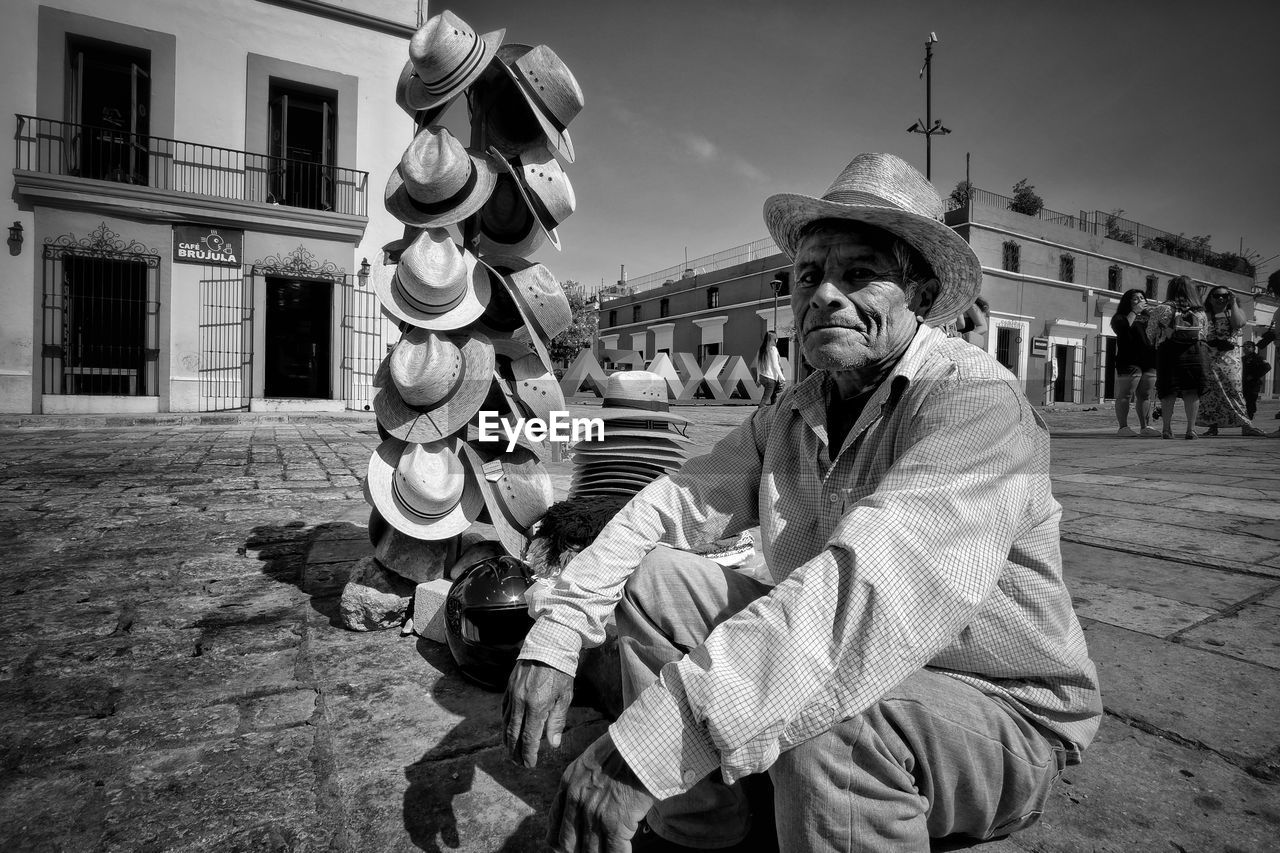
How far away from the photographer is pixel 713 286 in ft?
108

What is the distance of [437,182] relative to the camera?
2482 mm

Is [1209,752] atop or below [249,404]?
below

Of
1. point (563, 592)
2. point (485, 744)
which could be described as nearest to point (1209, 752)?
point (563, 592)

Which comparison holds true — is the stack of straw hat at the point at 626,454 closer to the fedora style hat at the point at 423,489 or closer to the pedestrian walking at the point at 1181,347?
the fedora style hat at the point at 423,489

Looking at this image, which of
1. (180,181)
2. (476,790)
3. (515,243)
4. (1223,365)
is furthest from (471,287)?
(180,181)

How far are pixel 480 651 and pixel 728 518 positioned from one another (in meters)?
0.97

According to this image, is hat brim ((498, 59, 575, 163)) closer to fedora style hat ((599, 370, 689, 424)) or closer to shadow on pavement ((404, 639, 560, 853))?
fedora style hat ((599, 370, 689, 424))

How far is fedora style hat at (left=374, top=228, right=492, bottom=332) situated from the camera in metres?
2.54

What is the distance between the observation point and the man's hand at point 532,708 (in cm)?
126

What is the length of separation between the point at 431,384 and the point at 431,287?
1.24ft

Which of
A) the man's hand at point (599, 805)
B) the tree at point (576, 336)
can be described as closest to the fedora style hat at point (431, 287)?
the man's hand at point (599, 805)

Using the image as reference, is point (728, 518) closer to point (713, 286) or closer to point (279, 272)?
point (279, 272)

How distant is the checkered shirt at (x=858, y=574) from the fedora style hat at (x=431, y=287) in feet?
4.59

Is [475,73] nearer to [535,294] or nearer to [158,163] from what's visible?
[535,294]
